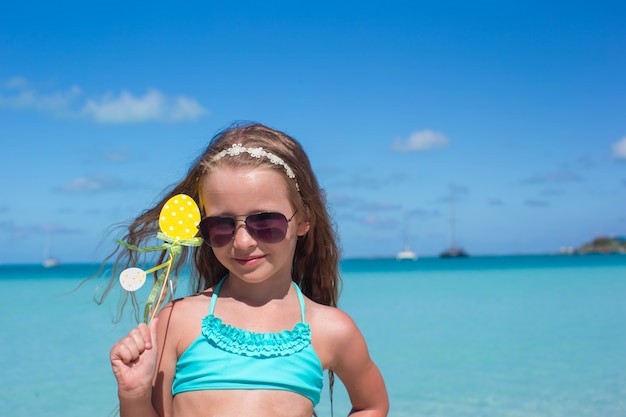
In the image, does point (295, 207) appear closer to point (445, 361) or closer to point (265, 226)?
point (265, 226)

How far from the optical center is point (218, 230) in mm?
2385

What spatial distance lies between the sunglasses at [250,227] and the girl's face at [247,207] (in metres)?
0.01

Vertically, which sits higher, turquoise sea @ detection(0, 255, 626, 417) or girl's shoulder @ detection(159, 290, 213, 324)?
girl's shoulder @ detection(159, 290, 213, 324)

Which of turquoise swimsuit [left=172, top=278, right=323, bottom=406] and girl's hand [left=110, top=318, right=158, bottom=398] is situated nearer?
girl's hand [left=110, top=318, right=158, bottom=398]

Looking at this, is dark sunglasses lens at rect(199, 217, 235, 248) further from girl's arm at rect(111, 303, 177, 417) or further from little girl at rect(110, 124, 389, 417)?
girl's arm at rect(111, 303, 177, 417)

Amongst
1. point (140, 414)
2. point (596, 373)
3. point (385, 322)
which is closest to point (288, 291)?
point (140, 414)

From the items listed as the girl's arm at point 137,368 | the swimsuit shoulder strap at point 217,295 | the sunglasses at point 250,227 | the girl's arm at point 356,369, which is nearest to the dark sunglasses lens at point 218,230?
the sunglasses at point 250,227

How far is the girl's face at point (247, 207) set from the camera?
93.7 inches

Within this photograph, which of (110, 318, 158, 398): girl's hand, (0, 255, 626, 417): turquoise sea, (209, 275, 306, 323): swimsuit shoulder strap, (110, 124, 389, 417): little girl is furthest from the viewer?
(0, 255, 626, 417): turquoise sea

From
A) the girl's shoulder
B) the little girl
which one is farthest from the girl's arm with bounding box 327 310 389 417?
the girl's shoulder

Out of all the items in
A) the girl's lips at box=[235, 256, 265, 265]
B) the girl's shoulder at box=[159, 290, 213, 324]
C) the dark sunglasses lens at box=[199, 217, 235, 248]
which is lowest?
the girl's shoulder at box=[159, 290, 213, 324]

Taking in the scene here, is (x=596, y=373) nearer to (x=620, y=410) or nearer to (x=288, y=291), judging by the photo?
(x=620, y=410)

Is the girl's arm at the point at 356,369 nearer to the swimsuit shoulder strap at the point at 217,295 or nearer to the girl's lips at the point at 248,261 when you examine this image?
the swimsuit shoulder strap at the point at 217,295

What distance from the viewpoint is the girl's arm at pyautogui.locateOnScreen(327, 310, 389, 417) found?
99.9 inches
